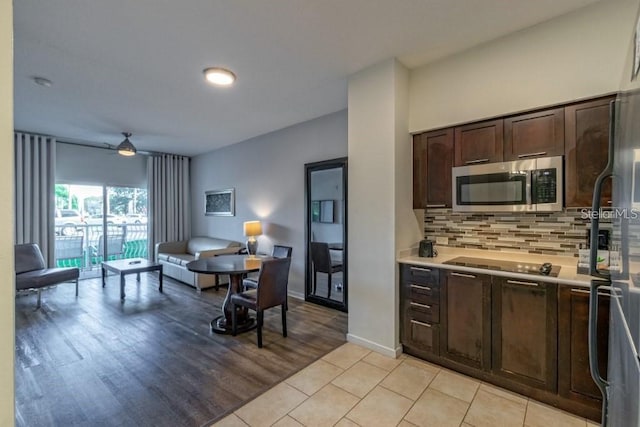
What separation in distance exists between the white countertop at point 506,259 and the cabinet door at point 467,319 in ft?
0.38

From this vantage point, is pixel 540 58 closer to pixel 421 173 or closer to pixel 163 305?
pixel 421 173

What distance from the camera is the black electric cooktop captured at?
213 cm

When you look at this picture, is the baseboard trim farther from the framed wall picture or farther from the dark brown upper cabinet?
the framed wall picture

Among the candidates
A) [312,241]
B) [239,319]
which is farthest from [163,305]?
[312,241]

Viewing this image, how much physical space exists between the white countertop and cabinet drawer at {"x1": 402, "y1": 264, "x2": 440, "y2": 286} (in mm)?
47

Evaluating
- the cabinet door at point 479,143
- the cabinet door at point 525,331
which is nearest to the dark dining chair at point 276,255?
the cabinet door at point 479,143

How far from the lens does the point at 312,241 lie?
14.0 ft

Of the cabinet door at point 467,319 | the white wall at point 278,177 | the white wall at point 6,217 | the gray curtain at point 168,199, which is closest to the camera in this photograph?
the white wall at point 6,217

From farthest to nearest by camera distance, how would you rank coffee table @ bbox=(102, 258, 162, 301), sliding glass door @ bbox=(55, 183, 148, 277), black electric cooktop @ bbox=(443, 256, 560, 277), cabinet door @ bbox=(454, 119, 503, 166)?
sliding glass door @ bbox=(55, 183, 148, 277), coffee table @ bbox=(102, 258, 162, 301), cabinet door @ bbox=(454, 119, 503, 166), black electric cooktop @ bbox=(443, 256, 560, 277)

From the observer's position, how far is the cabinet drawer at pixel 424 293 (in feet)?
Result: 8.18

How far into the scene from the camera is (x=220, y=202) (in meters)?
6.09

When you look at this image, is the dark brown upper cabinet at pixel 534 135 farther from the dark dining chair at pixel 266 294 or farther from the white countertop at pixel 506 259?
the dark dining chair at pixel 266 294

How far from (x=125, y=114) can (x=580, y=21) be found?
499 centimetres

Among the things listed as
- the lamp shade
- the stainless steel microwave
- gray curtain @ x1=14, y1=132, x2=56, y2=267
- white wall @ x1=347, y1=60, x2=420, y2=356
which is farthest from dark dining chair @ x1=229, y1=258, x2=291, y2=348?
gray curtain @ x1=14, y1=132, x2=56, y2=267
